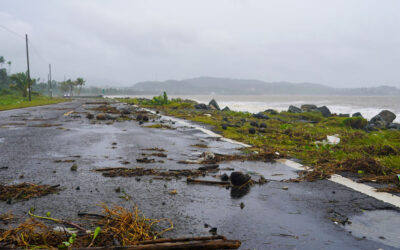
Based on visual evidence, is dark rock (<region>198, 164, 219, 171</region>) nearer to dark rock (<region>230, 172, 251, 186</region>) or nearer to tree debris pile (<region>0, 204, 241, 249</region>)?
dark rock (<region>230, 172, 251, 186</region>)

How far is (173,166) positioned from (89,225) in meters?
2.87

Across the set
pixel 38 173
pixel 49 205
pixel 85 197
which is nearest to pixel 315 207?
pixel 85 197

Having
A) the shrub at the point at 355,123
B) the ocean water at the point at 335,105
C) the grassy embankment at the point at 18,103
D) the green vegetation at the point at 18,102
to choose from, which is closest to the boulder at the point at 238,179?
the shrub at the point at 355,123

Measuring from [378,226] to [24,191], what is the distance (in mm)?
4267

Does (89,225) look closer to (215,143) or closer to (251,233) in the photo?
(251,233)

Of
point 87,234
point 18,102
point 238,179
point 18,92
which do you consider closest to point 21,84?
point 18,92

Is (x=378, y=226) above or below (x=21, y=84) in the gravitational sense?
below

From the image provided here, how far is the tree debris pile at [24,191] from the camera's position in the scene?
12.5ft

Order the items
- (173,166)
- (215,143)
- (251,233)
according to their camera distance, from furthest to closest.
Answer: (215,143) → (173,166) → (251,233)

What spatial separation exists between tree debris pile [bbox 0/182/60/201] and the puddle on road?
367 cm

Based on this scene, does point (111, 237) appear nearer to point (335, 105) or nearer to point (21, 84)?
point (21, 84)

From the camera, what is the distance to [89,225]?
116 inches

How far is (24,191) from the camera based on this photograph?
4.01 m

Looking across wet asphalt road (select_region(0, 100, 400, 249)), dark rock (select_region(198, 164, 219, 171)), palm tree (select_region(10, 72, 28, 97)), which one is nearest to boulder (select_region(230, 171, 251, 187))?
wet asphalt road (select_region(0, 100, 400, 249))
